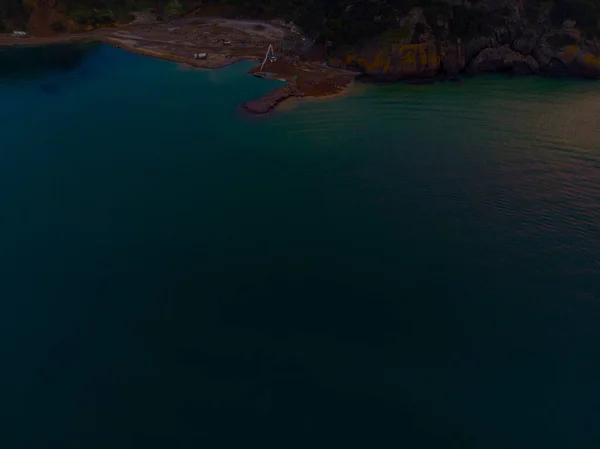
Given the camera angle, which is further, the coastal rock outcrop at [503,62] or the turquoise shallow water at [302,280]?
the coastal rock outcrop at [503,62]

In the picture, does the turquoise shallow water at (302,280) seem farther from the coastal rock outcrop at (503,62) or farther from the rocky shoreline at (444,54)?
the coastal rock outcrop at (503,62)

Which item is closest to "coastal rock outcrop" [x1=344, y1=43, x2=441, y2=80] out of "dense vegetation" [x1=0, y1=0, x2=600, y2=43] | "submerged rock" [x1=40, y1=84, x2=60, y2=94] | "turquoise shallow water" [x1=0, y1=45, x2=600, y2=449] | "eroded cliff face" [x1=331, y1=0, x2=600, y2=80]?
"eroded cliff face" [x1=331, y1=0, x2=600, y2=80]

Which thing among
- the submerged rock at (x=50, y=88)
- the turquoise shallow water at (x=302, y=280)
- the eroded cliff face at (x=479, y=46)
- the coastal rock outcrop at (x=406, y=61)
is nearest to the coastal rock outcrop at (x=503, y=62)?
the eroded cliff face at (x=479, y=46)

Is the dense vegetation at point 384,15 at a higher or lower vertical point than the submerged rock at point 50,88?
higher

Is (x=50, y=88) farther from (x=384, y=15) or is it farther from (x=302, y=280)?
(x=302, y=280)

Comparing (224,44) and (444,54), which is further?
(224,44)

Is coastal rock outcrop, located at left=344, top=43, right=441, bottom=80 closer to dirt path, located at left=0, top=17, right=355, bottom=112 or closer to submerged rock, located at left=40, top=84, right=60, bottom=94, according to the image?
dirt path, located at left=0, top=17, right=355, bottom=112

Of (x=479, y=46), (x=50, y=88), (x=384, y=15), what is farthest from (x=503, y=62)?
(x=50, y=88)
